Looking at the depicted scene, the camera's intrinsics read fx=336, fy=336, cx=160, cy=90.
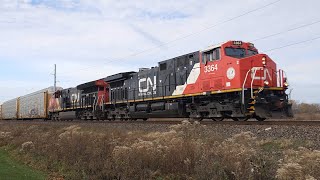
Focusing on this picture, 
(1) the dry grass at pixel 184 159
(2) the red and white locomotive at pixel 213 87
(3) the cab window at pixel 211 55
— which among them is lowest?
(1) the dry grass at pixel 184 159

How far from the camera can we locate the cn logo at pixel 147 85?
21062mm

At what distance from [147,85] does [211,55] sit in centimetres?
662

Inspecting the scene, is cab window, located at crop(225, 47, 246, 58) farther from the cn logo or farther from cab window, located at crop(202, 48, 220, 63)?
the cn logo

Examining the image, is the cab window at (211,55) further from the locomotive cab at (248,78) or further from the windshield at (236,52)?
the windshield at (236,52)

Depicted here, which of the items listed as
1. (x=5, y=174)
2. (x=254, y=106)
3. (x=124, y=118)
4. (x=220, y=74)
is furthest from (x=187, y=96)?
(x=5, y=174)

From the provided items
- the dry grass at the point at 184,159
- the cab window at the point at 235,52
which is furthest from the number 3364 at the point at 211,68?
the dry grass at the point at 184,159

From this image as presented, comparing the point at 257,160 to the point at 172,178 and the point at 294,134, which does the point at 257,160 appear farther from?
the point at 294,134

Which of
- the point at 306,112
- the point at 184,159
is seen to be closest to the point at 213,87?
the point at 184,159

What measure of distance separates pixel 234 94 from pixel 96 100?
52.1 feet

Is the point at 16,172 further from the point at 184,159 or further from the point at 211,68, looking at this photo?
the point at 211,68

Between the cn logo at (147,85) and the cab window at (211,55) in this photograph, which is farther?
the cn logo at (147,85)

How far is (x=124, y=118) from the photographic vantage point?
2420 cm

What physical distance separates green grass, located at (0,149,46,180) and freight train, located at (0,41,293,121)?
8.37 metres

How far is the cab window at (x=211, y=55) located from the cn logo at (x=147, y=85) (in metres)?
5.06
